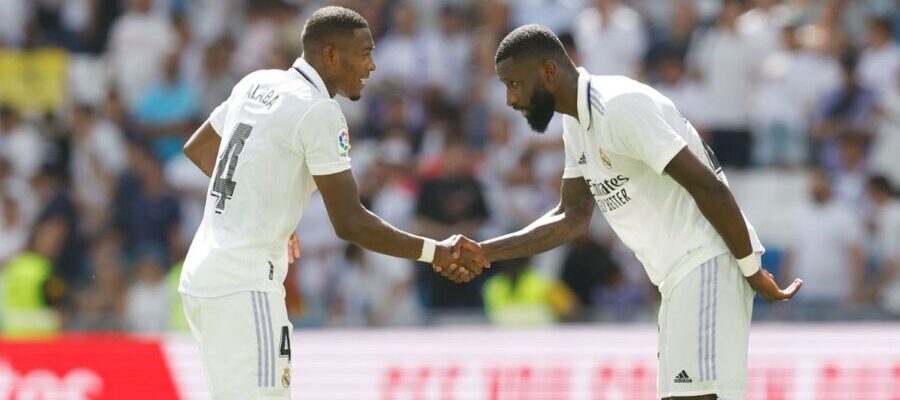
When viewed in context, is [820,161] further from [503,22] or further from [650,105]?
[650,105]

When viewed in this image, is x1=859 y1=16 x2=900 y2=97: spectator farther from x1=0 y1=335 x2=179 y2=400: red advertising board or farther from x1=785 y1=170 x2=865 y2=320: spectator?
x1=0 y1=335 x2=179 y2=400: red advertising board

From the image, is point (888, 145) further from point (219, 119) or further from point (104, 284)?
point (219, 119)

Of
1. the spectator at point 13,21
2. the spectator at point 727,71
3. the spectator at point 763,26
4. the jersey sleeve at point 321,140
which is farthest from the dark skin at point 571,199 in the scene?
the spectator at point 13,21

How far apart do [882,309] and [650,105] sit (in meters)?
6.05

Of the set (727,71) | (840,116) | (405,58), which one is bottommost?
(840,116)

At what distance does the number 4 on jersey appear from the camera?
7.11m

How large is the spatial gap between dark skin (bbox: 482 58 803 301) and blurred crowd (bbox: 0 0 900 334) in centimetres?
466

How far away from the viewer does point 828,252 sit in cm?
1306

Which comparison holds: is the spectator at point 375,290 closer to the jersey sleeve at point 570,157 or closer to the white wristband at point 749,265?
the jersey sleeve at point 570,157

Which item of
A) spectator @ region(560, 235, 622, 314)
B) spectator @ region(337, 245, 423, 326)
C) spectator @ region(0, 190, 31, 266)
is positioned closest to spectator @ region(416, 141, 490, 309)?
spectator @ region(337, 245, 423, 326)

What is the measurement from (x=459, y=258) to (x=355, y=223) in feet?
3.11

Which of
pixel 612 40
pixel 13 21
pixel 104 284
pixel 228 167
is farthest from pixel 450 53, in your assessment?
pixel 228 167

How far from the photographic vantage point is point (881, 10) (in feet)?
47.4

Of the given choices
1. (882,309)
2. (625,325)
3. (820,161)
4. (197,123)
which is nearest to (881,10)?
(820,161)
